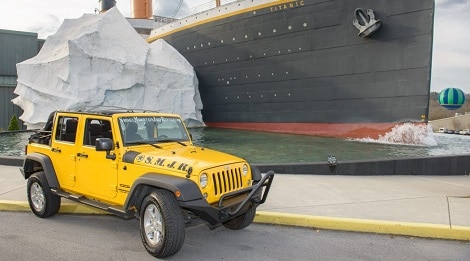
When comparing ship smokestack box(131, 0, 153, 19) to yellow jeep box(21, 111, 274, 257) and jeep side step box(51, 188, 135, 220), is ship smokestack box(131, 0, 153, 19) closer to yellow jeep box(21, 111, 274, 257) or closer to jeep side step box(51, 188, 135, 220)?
yellow jeep box(21, 111, 274, 257)

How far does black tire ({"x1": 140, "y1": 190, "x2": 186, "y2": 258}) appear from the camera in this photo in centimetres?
418

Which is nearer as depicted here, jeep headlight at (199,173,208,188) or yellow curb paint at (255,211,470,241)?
jeep headlight at (199,173,208,188)

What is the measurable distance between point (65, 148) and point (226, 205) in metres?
3.06

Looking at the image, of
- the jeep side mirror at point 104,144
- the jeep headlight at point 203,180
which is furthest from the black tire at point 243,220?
the jeep side mirror at point 104,144

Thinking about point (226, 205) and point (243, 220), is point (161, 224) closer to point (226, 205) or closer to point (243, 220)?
point (226, 205)

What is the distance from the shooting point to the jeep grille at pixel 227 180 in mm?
4543

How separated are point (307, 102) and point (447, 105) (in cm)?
4055

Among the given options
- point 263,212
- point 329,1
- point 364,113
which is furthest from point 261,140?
point 263,212

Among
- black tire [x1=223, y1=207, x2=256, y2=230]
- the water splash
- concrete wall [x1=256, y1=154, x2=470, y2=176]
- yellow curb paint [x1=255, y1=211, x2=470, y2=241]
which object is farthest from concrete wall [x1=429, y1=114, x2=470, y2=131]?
black tire [x1=223, y1=207, x2=256, y2=230]

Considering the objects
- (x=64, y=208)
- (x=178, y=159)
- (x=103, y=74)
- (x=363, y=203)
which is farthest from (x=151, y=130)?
(x=103, y=74)

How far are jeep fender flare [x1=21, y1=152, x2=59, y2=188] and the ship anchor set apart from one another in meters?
16.0

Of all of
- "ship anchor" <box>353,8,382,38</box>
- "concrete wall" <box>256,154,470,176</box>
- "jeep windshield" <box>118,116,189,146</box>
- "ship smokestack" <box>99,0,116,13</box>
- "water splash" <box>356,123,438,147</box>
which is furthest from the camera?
"ship smokestack" <box>99,0,116,13</box>

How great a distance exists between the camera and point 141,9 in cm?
4038

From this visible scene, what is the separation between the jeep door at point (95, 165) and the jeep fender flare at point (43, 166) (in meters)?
0.61
